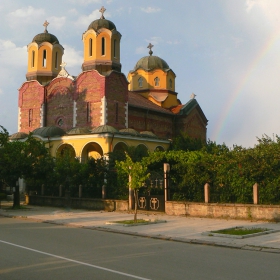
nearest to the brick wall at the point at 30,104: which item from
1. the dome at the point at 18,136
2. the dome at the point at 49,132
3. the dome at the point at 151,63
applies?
A: the dome at the point at 18,136

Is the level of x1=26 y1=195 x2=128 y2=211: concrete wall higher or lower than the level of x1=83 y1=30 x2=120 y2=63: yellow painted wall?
lower

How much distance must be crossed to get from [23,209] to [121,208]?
252 inches

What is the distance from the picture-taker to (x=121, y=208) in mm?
23375

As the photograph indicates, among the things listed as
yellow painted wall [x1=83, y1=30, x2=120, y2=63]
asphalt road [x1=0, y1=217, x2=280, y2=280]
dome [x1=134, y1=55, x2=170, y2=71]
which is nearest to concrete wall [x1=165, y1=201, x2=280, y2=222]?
asphalt road [x1=0, y1=217, x2=280, y2=280]

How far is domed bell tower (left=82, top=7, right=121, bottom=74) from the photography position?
4028 cm

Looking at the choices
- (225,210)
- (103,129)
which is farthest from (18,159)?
(225,210)

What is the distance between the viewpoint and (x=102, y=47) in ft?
133

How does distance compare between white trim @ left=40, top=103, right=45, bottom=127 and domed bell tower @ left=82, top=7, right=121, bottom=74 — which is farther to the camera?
white trim @ left=40, top=103, right=45, bottom=127

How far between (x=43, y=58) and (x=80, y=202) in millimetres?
23801

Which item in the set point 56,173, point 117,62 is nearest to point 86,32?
point 117,62

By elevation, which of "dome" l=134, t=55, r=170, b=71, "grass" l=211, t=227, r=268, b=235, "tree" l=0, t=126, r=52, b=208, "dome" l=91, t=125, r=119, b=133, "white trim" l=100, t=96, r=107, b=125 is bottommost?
"grass" l=211, t=227, r=268, b=235

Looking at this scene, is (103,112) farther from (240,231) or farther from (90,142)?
(240,231)

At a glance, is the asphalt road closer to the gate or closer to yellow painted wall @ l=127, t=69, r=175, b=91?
the gate

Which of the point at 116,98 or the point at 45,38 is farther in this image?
the point at 45,38
